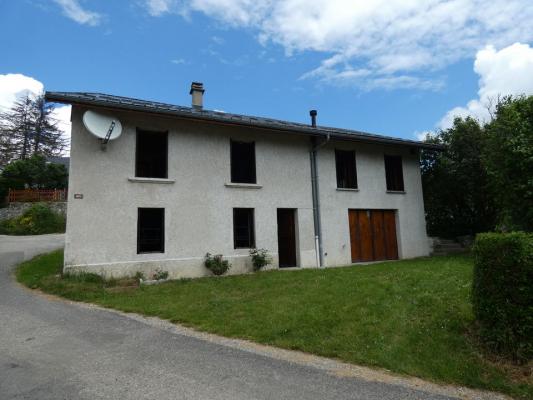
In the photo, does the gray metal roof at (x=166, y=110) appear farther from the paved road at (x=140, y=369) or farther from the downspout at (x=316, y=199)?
the paved road at (x=140, y=369)

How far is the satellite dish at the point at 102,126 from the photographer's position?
9.59 m

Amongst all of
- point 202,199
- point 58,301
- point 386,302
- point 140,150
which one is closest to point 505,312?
point 386,302

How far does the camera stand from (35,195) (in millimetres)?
23500

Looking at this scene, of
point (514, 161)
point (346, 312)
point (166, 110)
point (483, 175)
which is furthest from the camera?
point (483, 175)

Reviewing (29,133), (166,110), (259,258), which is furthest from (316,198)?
(29,133)

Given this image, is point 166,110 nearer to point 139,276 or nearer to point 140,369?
point 139,276

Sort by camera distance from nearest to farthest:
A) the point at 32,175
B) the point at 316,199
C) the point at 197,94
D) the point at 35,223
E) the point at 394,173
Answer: the point at 316,199 → the point at 197,94 → the point at 394,173 → the point at 35,223 → the point at 32,175

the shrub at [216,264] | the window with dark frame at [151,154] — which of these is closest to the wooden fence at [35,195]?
the window with dark frame at [151,154]

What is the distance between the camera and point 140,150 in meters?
11.0

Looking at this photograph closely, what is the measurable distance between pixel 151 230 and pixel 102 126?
10.4ft

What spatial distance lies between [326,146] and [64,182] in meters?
20.4

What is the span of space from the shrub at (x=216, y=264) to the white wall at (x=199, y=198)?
209mm

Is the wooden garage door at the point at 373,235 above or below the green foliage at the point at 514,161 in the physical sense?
below

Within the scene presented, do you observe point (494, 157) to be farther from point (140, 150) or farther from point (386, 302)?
point (140, 150)
